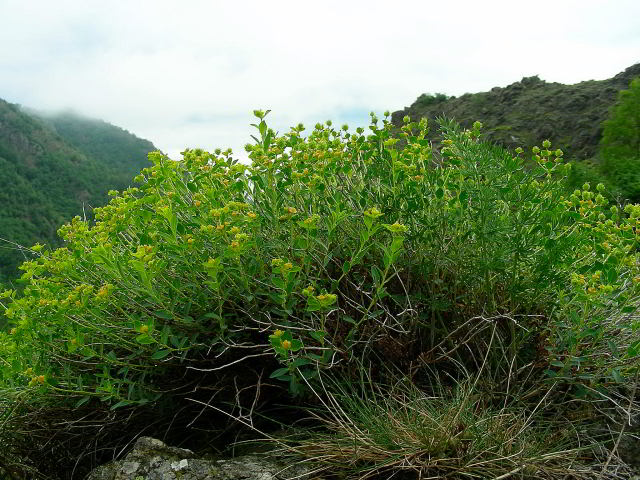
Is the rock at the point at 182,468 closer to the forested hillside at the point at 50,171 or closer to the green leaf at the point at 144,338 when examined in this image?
the green leaf at the point at 144,338

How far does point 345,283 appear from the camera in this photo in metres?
2.40

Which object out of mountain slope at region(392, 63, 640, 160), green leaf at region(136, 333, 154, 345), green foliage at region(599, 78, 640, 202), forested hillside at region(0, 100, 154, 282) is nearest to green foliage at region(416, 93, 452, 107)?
mountain slope at region(392, 63, 640, 160)

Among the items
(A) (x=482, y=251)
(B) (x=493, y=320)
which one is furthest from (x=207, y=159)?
(B) (x=493, y=320)

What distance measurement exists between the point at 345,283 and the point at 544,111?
94.0ft

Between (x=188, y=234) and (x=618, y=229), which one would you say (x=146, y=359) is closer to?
(x=188, y=234)

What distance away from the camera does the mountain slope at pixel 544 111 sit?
78.3ft

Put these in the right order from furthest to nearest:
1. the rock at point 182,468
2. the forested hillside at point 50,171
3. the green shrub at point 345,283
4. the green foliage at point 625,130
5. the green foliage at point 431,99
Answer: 1. the forested hillside at point 50,171
2. the green foliage at point 431,99
3. the green foliage at point 625,130
4. the green shrub at point 345,283
5. the rock at point 182,468

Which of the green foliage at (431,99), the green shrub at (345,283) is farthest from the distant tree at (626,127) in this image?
the green foliage at (431,99)

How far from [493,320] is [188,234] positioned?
4.39 feet

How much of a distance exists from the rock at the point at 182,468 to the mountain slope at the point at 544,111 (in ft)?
72.0

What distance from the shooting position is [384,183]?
97.3 inches

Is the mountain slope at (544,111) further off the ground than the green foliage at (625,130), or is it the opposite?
the mountain slope at (544,111)

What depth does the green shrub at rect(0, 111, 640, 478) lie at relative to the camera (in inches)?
81.7

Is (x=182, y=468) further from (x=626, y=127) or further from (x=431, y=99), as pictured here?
(x=431, y=99)
